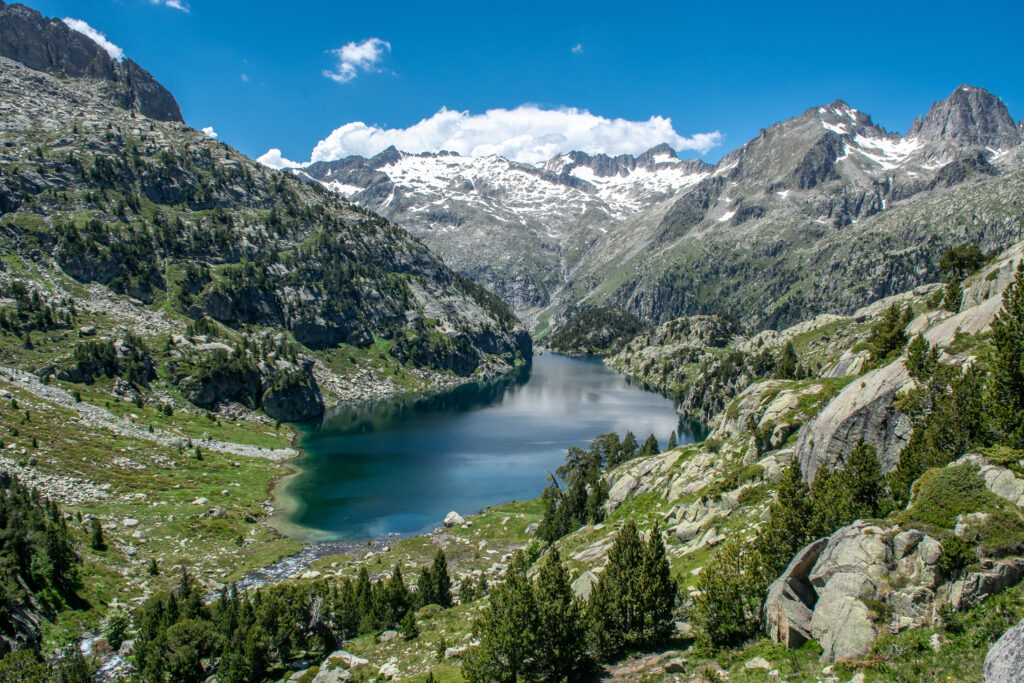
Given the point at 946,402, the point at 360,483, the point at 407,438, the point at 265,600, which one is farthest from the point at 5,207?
the point at 946,402

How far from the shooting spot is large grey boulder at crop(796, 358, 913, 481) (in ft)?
110

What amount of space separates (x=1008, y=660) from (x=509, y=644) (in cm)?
1878

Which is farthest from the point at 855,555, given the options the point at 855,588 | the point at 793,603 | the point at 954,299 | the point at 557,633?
the point at 954,299

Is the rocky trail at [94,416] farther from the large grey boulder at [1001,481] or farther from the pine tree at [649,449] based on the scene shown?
the large grey boulder at [1001,481]

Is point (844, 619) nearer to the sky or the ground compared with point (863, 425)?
nearer to the ground

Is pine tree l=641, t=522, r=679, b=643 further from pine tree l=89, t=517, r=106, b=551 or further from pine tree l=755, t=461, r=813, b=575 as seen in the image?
pine tree l=89, t=517, r=106, b=551

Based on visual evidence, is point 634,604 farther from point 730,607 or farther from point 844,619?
point 844,619

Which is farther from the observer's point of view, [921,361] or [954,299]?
[954,299]

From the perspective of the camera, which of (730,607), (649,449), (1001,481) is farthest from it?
(649,449)

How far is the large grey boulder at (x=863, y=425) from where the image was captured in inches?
1318

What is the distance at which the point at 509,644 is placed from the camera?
25.8m

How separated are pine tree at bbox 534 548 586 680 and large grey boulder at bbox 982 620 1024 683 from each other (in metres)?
16.9

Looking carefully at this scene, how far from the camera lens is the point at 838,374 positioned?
6297 cm

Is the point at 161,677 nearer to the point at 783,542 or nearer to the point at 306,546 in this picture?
the point at 306,546
